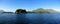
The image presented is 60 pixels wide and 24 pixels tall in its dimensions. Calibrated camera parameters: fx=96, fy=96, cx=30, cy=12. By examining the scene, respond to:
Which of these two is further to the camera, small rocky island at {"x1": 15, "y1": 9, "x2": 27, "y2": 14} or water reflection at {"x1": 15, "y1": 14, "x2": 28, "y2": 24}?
water reflection at {"x1": 15, "y1": 14, "x2": 28, "y2": 24}

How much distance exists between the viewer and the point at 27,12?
8.55ft

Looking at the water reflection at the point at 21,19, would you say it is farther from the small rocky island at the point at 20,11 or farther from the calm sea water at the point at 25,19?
the small rocky island at the point at 20,11

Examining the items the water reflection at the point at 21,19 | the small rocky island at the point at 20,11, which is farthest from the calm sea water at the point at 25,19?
the small rocky island at the point at 20,11

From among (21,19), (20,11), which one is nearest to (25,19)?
(21,19)

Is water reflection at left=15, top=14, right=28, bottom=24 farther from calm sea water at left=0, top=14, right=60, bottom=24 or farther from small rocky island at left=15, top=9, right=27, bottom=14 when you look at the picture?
small rocky island at left=15, top=9, right=27, bottom=14

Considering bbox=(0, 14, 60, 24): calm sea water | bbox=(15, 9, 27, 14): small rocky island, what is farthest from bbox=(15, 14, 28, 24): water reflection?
bbox=(15, 9, 27, 14): small rocky island

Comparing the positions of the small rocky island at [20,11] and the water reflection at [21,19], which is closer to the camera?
the small rocky island at [20,11]

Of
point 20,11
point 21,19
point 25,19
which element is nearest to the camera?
point 20,11

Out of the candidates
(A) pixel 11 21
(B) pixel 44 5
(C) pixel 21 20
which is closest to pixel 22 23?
(C) pixel 21 20

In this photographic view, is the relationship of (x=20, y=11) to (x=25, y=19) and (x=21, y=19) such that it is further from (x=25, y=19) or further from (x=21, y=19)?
(x=25, y=19)

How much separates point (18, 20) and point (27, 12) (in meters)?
0.38

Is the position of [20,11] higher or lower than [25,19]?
higher

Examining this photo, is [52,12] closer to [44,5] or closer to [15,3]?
[44,5]

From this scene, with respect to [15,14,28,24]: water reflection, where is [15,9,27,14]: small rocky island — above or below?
above
